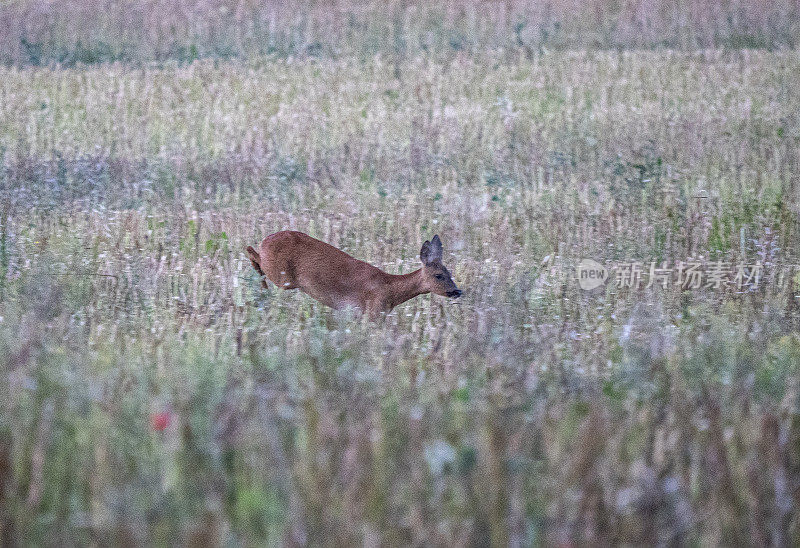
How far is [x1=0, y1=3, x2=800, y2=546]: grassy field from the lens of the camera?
9.04 ft

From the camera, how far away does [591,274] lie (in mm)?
6398

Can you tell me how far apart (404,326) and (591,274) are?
1453mm

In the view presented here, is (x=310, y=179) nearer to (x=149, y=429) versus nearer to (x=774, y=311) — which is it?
(x=774, y=311)

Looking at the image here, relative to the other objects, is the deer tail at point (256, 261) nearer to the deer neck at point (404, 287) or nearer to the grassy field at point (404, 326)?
the grassy field at point (404, 326)

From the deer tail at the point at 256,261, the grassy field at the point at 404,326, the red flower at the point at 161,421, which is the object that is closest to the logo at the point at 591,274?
the grassy field at the point at 404,326

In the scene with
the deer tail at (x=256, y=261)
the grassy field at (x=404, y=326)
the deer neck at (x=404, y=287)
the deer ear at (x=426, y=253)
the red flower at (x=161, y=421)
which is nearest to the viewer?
the grassy field at (x=404, y=326)

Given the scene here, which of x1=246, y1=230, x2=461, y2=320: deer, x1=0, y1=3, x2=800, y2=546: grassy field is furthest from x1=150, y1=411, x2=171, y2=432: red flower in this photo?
x1=246, y1=230, x2=461, y2=320: deer

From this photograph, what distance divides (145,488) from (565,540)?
1.03 m

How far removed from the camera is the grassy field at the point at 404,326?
108 inches

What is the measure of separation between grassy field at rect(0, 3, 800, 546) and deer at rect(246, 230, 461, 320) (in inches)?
5.7

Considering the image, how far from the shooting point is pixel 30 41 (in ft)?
64.5

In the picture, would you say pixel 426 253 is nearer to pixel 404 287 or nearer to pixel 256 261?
pixel 404 287

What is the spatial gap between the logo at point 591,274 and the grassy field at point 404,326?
112 mm

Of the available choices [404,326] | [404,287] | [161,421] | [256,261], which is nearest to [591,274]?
[404,287]
